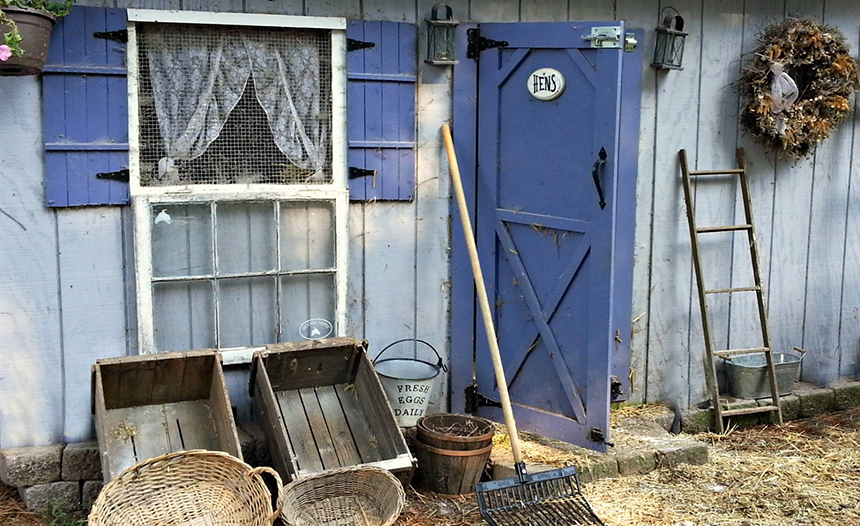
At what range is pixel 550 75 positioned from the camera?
4.45 m

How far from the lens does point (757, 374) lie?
17.9ft

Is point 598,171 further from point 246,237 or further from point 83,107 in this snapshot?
point 83,107

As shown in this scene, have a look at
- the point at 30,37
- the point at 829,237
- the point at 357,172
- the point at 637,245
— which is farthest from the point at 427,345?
the point at 829,237

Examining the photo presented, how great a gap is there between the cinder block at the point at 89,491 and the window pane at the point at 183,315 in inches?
27.0

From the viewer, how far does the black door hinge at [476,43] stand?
467 cm

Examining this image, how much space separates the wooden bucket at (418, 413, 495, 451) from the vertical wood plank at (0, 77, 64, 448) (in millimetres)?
1745

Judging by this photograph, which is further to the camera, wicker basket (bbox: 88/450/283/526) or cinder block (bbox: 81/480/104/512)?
cinder block (bbox: 81/480/104/512)

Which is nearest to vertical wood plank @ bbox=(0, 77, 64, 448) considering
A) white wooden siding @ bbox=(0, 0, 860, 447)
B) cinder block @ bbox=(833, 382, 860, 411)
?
white wooden siding @ bbox=(0, 0, 860, 447)

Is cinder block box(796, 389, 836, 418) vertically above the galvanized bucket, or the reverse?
the galvanized bucket

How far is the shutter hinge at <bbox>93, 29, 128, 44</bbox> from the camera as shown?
4.01 m

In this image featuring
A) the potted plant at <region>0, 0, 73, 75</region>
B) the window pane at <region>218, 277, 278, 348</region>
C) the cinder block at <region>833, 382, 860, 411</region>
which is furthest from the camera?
the cinder block at <region>833, 382, 860, 411</region>

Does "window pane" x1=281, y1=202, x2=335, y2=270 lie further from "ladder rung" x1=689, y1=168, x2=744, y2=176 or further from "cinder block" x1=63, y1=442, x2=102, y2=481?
"ladder rung" x1=689, y1=168, x2=744, y2=176

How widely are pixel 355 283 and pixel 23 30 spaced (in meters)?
1.95

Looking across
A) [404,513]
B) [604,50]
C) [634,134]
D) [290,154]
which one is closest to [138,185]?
[290,154]
